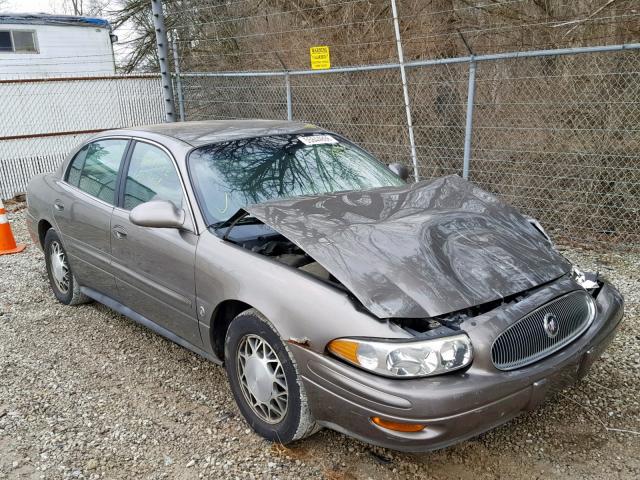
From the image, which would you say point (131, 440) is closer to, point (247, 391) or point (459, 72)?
point (247, 391)

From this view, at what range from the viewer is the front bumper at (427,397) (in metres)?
2.28

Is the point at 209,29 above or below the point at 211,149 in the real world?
above

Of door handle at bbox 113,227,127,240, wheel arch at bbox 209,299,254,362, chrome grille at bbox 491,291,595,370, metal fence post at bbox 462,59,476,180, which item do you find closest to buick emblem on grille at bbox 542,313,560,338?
chrome grille at bbox 491,291,595,370

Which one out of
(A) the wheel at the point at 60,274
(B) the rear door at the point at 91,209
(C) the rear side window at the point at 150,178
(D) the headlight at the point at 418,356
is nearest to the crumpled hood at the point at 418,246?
(D) the headlight at the point at 418,356

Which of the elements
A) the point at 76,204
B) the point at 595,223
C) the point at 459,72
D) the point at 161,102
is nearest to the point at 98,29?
the point at 161,102

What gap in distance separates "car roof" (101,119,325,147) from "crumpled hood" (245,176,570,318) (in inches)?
33.1

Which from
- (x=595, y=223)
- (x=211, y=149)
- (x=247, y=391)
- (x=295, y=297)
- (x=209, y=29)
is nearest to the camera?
→ (x=295, y=297)

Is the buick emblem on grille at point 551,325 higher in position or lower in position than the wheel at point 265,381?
higher

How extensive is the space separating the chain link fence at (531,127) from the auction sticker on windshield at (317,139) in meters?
2.50

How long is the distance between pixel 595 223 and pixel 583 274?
3.65 m

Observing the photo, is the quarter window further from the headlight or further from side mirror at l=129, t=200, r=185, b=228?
the headlight

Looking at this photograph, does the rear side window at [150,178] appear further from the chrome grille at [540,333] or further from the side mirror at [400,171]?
the chrome grille at [540,333]

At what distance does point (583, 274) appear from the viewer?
10.8ft

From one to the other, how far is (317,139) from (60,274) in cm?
265
